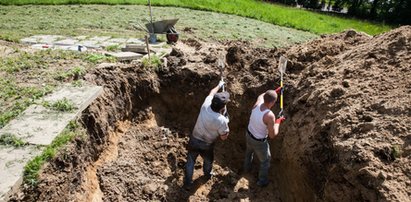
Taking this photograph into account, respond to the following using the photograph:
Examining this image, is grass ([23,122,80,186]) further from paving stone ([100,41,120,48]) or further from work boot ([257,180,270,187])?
paving stone ([100,41,120,48])

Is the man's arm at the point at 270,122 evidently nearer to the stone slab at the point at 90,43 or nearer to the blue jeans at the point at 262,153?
the blue jeans at the point at 262,153

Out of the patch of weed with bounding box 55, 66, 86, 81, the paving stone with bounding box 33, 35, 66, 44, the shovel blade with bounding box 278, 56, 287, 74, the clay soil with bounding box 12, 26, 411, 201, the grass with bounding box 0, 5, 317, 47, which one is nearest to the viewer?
the clay soil with bounding box 12, 26, 411, 201

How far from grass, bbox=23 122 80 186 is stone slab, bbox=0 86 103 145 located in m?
0.08

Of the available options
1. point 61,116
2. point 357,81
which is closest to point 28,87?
point 61,116

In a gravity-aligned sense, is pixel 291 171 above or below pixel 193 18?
below

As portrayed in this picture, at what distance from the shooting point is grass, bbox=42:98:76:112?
4848 millimetres

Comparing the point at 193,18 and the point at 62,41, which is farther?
the point at 193,18

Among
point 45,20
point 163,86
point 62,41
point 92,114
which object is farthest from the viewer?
point 45,20

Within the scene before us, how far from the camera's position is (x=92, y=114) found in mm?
5000

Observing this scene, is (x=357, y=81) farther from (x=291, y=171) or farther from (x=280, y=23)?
(x=280, y=23)

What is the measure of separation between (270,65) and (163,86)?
2.07 meters

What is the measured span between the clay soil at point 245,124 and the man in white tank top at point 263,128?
1.12 ft

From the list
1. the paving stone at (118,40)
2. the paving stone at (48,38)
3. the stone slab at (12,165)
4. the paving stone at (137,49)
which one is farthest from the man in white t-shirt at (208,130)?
the paving stone at (48,38)

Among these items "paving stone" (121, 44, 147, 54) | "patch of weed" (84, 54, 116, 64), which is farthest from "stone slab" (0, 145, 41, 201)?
"paving stone" (121, 44, 147, 54)
